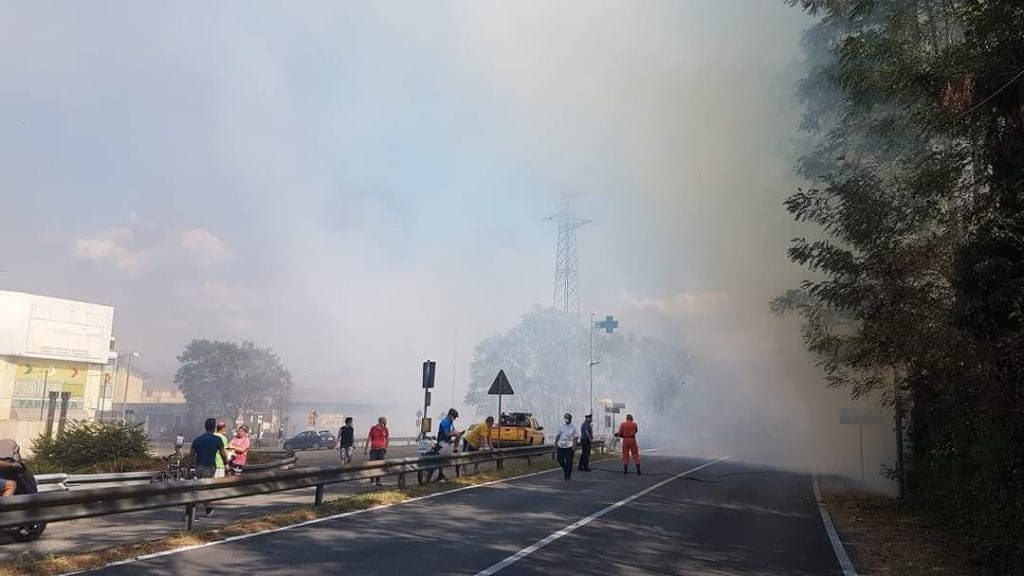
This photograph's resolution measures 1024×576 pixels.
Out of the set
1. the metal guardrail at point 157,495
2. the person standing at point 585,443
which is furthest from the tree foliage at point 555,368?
the metal guardrail at point 157,495

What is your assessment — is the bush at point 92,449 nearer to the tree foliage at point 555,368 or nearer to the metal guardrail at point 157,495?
the metal guardrail at point 157,495

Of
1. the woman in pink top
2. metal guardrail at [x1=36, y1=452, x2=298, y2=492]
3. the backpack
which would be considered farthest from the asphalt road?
the woman in pink top

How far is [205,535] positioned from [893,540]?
9.48 m

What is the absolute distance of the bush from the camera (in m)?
18.3

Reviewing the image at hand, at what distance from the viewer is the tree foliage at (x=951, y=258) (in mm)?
7289

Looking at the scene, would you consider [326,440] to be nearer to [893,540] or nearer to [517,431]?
[517,431]

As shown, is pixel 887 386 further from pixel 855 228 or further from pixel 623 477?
pixel 623 477

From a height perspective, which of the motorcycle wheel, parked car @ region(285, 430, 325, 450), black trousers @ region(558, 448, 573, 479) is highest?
black trousers @ region(558, 448, 573, 479)

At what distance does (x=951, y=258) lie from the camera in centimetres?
1081

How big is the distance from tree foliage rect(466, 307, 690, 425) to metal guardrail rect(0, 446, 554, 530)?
64.7m

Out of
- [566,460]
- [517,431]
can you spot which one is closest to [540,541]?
[566,460]

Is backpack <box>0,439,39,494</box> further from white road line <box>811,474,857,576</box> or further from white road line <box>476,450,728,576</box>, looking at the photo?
white road line <box>811,474,857,576</box>

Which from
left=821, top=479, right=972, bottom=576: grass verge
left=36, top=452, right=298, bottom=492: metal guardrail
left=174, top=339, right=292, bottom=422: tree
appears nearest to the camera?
left=821, top=479, right=972, bottom=576: grass verge

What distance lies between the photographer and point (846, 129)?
20.8 m
